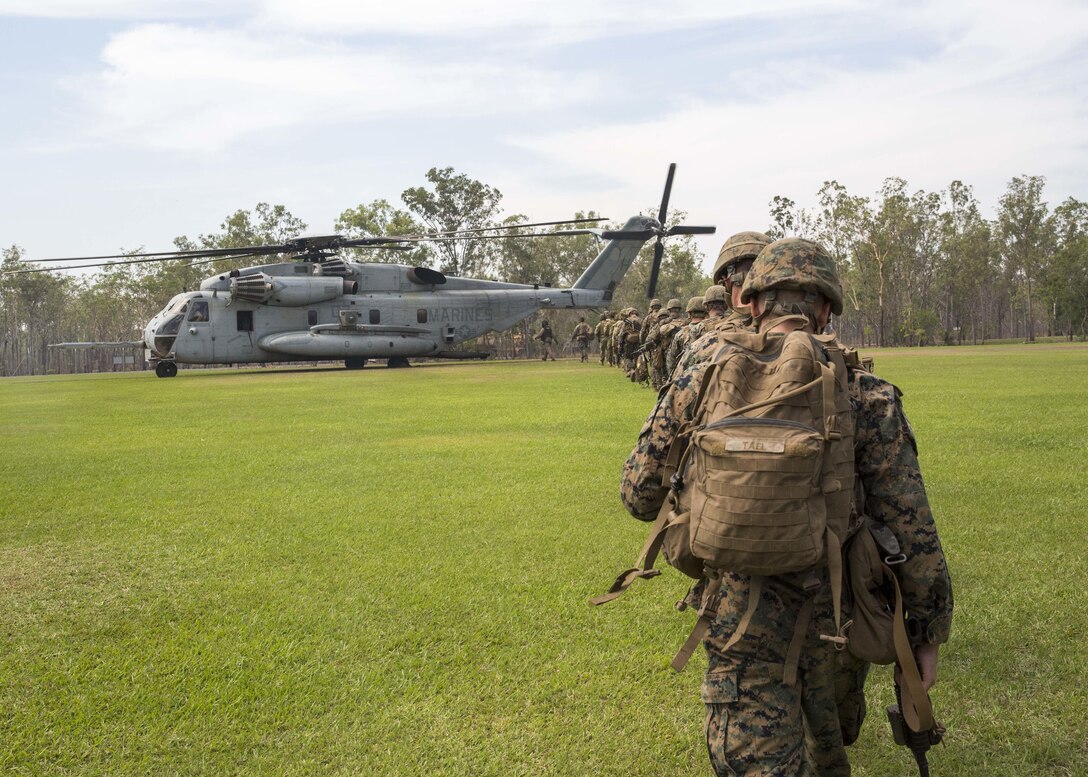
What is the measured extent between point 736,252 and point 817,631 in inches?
106

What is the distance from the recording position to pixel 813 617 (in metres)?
2.44

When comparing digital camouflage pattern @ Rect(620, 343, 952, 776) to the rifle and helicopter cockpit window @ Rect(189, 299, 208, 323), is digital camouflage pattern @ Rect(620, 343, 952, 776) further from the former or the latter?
helicopter cockpit window @ Rect(189, 299, 208, 323)

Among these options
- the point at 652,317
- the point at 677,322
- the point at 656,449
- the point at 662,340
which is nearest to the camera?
the point at 656,449

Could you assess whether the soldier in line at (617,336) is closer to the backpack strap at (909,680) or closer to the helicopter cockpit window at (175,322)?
the helicopter cockpit window at (175,322)

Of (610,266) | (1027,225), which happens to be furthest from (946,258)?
(610,266)

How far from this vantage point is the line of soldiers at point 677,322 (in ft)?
15.5

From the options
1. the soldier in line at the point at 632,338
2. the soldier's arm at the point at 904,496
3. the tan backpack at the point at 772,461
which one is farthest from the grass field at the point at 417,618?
the soldier in line at the point at 632,338

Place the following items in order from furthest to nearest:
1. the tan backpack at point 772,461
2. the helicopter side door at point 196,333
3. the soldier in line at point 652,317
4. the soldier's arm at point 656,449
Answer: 1. the helicopter side door at point 196,333
2. the soldier in line at point 652,317
3. the soldier's arm at point 656,449
4. the tan backpack at point 772,461

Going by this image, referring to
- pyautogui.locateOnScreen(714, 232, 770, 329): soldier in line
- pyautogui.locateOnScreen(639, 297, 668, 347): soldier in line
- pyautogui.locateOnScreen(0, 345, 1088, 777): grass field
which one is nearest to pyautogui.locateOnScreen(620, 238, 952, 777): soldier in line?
pyautogui.locateOnScreen(0, 345, 1088, 777): grass field

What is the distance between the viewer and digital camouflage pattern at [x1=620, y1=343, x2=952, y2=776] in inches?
93.1

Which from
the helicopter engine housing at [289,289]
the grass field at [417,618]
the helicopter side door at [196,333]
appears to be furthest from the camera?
the helicopter side door at [196,333]

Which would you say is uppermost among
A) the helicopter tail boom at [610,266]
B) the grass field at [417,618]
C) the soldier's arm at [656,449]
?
the helicopter tail boom at [610,266]

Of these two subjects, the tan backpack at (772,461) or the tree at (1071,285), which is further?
the tree at (1071,285)

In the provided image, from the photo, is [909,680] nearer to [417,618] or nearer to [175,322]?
[417,618]
